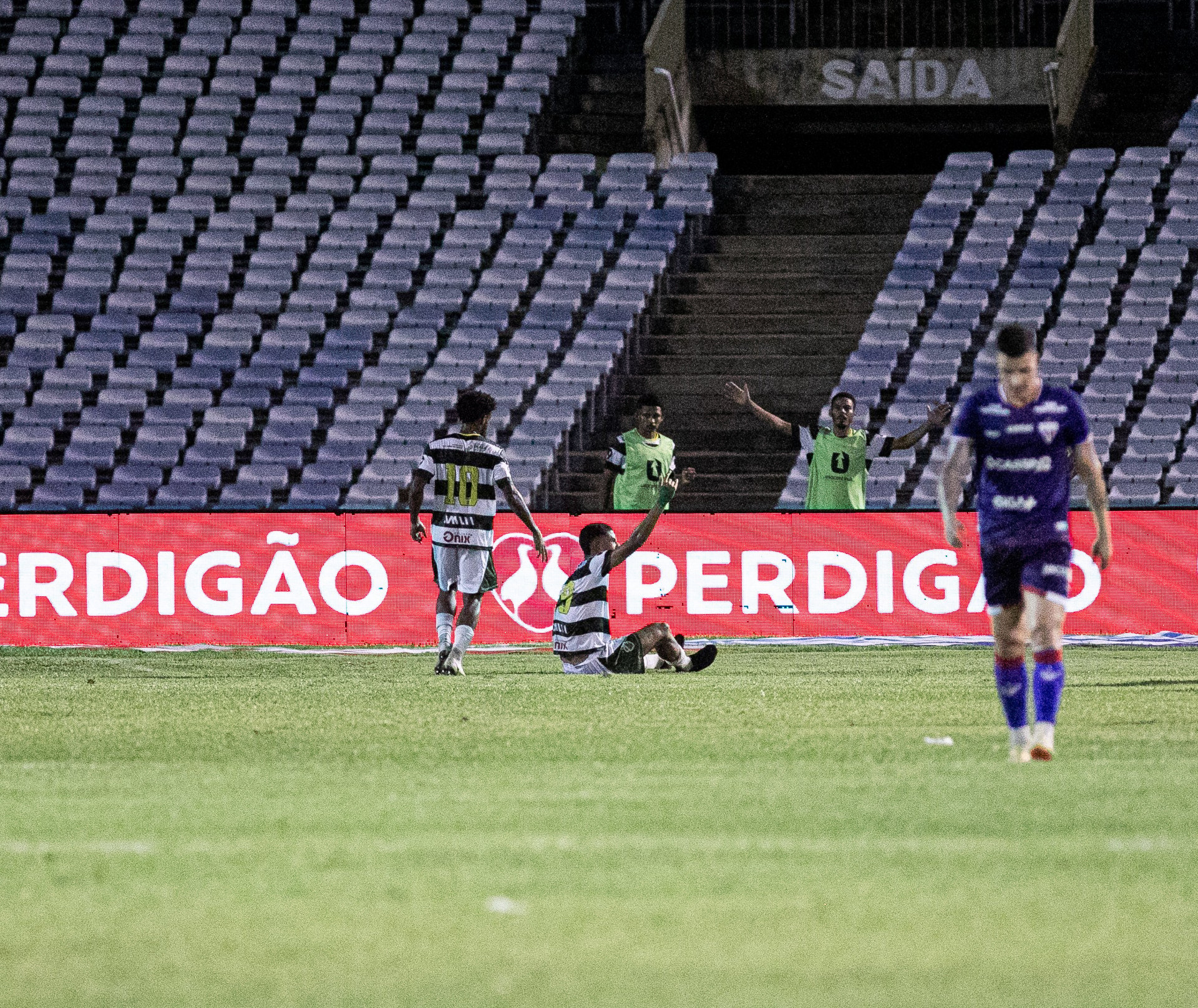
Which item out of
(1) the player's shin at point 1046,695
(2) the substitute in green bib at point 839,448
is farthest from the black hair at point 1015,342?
(2) the substitute in green bib at point 839,448

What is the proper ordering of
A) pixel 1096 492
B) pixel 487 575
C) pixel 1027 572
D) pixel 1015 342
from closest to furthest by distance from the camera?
pixel 1015 342
pixel 1027 572
pixel 1096 492
pixel 487 575

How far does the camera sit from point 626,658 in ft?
49.0

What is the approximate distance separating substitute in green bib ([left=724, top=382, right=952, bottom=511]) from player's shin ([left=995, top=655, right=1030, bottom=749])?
928 cm

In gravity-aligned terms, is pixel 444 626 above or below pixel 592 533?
below

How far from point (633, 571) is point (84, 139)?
1403 centimetres

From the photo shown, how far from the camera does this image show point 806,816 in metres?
6.63

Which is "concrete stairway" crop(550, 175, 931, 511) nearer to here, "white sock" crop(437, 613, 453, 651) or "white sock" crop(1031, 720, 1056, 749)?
"white sock" crop(437, 613, 453, 651)

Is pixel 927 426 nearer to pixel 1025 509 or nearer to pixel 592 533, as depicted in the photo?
pixel 592 533

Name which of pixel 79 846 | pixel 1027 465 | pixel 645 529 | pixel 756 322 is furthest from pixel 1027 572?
pixel 756 322

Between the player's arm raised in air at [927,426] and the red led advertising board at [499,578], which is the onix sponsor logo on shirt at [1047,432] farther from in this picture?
the red led advertising board at [499,578]

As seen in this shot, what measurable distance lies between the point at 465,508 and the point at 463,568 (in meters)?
0.45

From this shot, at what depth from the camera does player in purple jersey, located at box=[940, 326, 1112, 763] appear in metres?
8.27

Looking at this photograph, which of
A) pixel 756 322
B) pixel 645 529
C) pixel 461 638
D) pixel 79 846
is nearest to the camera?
pixel 79 846

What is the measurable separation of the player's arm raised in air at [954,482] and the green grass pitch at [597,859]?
95 cm
